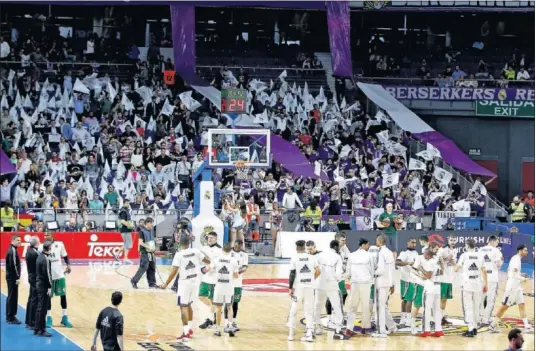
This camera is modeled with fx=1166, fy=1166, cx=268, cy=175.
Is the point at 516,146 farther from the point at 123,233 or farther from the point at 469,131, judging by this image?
the point at 123,233

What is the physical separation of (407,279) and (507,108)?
2363 centimetres

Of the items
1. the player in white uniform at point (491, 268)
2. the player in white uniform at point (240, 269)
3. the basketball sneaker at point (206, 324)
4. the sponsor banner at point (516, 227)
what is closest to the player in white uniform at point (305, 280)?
the player in white uniform at point (240, 269)

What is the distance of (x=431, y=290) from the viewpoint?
21.8 metres

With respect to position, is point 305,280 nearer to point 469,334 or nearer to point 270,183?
point 469,334

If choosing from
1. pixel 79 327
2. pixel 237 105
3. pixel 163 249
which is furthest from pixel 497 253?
pixel 163 249

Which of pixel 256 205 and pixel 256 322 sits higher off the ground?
pixel 256 205

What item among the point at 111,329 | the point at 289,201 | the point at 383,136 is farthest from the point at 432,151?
the point at 111,329

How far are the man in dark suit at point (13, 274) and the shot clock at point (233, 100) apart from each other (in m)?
11.7

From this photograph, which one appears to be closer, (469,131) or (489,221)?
(489,221)

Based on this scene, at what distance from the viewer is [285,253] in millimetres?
34906

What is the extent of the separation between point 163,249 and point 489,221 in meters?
10.8

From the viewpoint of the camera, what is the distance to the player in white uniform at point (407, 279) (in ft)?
72.6

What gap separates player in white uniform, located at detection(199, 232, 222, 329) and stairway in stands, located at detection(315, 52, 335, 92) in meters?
24.8

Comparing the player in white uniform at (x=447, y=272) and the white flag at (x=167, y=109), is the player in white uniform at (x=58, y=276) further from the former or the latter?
the white flag at (x=167, y=109)
